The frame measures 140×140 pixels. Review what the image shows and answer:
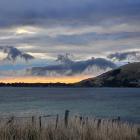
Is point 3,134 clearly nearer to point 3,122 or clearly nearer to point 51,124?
point 3,122

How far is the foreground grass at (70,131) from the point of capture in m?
16.4

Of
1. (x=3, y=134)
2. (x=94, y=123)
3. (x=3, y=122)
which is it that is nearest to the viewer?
(x=3, y=134)

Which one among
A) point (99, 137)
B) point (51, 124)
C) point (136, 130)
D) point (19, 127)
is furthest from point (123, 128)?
point (19, 127)

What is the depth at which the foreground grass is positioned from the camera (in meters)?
16.4

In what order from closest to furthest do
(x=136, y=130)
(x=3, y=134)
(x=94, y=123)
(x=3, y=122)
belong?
1. (x=3, y=134)
2. (x=3, y=122)
3. (x=94, y=123)
4. (x=136, y=130)

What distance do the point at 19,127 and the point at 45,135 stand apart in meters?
0.90

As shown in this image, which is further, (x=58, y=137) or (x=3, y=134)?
(x=58, y=137)

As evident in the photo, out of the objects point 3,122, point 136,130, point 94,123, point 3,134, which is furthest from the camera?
point 136,130

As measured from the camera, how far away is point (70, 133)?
1714cm

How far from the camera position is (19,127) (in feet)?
54.5

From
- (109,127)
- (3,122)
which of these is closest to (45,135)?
(3,122)

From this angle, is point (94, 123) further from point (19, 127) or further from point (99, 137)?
point (19, 127)

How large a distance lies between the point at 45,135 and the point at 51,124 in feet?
2.92

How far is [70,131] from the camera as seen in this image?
1720 cm
